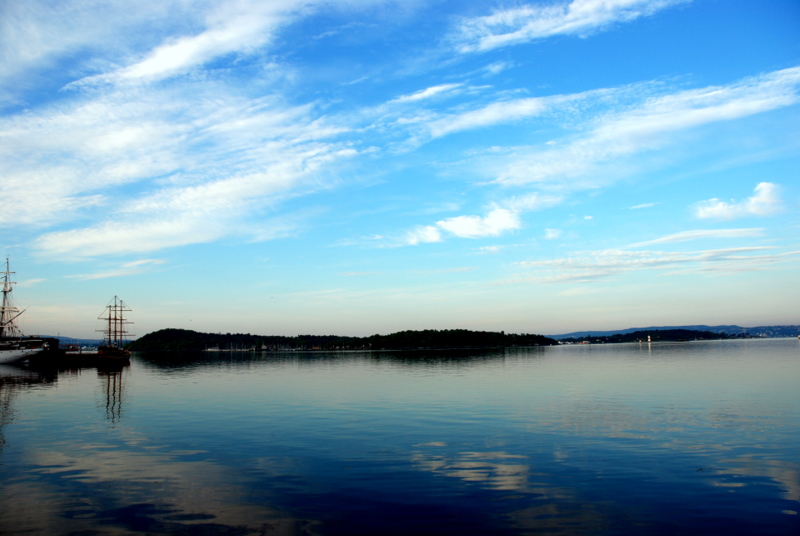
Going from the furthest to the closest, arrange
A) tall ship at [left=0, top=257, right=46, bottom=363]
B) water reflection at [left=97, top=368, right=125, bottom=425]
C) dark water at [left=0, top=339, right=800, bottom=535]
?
tall ship at [left=0, top=257, right=46, bottom=363] → water reflection at [left=97, top=368, right=125, bottom=425] → dark water at [left=0, top=339, right=800, bottom=535]

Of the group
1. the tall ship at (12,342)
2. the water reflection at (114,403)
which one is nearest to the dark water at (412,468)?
the water reflection at (114,403)

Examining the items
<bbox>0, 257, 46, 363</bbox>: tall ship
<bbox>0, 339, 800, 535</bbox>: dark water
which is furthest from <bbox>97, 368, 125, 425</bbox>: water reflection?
<bbox>0, 257, 46, 363</bbox>: tall ship

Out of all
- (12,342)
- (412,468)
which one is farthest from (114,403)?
(12,342)

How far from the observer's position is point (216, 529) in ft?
49.8

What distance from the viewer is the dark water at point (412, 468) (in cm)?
1576

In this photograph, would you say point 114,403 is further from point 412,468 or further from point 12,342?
point 12,342

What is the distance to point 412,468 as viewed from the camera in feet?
71.8

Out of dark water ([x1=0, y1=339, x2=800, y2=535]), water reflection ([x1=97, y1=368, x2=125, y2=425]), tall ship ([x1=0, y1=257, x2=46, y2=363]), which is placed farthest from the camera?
tall ship ([x1=0, y1=257, x2=46, y2=363])

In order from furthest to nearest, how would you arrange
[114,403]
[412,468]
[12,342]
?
[12,342] → [114,403] → [412,468]

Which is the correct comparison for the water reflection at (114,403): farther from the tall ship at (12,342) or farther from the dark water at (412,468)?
the tall ship at (12,342)

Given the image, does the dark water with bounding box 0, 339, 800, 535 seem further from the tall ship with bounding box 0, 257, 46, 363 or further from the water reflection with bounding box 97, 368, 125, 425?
the tall ship with bounding box 0, 257, 46, 363

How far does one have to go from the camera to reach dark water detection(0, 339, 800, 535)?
15758 millimetres

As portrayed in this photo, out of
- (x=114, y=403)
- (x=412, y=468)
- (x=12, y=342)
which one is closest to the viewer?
(x=412, y=468)

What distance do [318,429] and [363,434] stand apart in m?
3.57
